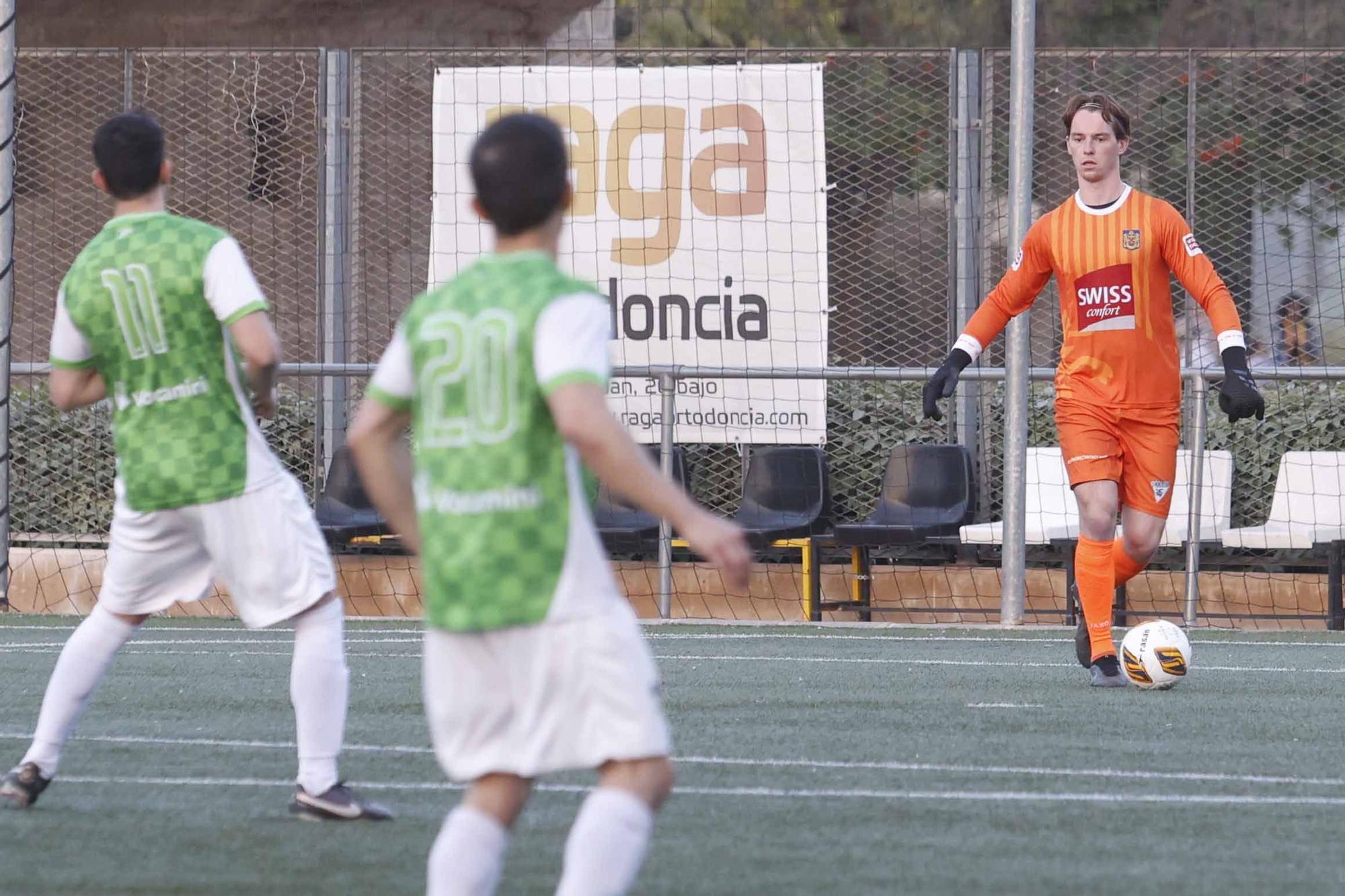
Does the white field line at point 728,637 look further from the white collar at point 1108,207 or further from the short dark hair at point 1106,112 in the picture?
the short dark hair at point 1106,112

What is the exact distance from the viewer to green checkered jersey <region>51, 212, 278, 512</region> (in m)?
4.79

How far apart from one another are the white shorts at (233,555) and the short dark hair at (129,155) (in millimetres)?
737

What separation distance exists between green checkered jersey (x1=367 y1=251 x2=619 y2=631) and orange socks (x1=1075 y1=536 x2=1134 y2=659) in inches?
184

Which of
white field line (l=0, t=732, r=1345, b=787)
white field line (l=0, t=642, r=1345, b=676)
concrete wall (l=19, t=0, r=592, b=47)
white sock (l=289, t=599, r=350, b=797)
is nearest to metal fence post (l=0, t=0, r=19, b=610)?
white field line (l=0, t=642, r=1345, b=676)

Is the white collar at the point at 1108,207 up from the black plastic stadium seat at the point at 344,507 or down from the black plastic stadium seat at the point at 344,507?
up

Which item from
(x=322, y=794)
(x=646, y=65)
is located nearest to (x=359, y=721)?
(x=322, y=794)

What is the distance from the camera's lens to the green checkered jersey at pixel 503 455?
10.3 ft

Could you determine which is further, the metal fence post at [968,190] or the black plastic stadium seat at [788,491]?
the metal fence post at [968,190]

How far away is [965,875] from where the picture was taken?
165 inches

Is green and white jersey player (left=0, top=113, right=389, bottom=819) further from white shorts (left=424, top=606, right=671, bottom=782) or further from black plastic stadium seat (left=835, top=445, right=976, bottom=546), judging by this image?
black plastic stadium seat (left=835, top=445, right=976, bottom=546)

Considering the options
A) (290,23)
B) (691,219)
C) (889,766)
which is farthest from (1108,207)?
(290,23)

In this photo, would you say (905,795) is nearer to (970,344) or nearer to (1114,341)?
(1114,341)

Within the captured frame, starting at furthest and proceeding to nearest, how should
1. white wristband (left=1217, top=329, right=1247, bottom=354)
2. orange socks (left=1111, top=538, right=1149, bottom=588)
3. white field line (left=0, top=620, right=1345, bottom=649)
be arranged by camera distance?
white field line (left=0, top=620, right=1345, bottom=649), orange socks (left=1111, top=538, right=1149, bottom=588), white wristband (left=1217, top=329, right=1247, bottom=354)

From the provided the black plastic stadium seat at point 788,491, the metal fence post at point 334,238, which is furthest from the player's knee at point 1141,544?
the metal fence post at point 334,238
